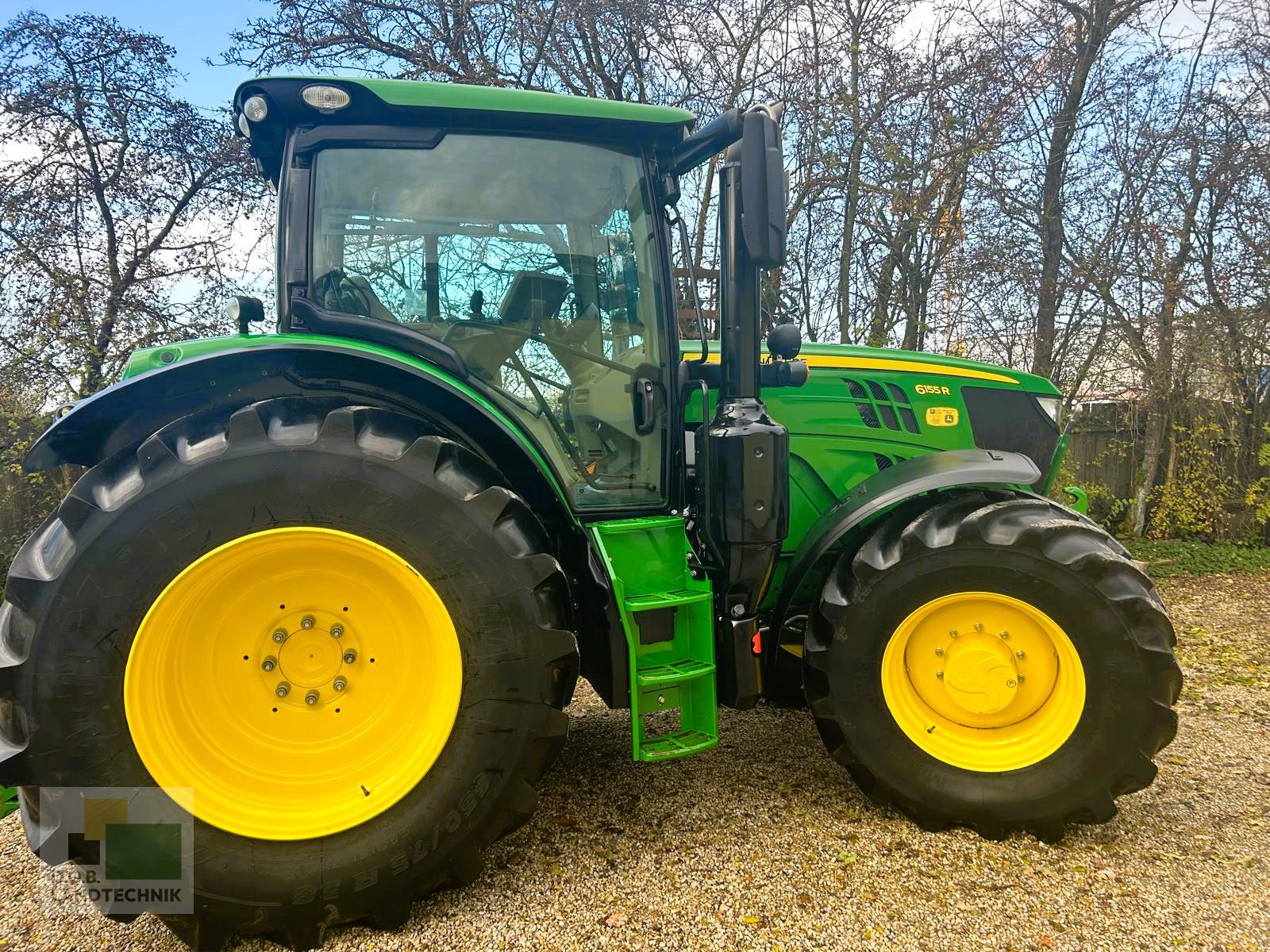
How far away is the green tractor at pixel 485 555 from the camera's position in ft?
6.78

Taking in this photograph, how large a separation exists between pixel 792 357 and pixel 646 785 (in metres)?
1.69

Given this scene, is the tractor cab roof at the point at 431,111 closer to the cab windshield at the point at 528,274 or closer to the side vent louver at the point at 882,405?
the cab windshield at the point at 528,274

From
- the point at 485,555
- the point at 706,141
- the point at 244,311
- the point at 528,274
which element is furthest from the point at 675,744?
the point at 244,311

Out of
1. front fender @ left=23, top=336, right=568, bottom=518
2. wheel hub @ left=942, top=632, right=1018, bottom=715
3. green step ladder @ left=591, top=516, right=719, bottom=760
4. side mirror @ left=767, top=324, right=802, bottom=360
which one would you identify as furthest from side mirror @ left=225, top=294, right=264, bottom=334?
wheel hub @ left=942, top=632, right=1018, bottom=715

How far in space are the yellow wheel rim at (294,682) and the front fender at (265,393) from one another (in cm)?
52

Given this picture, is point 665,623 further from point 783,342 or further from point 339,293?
point 339,293

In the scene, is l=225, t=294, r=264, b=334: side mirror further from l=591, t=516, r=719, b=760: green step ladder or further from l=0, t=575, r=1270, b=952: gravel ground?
l=0, t=575, r=1270, b=952: gravel ground

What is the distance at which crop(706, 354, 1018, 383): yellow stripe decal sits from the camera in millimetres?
3230

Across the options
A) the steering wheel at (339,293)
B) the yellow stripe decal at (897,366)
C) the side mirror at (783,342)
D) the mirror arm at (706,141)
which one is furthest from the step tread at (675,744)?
the mirror arm at (706,141)

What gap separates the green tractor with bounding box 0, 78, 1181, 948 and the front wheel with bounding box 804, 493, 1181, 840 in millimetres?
10

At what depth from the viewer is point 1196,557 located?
317 inches

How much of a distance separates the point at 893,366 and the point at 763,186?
1226 millimetres

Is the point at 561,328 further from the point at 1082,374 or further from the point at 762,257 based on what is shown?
the point at 1082,374

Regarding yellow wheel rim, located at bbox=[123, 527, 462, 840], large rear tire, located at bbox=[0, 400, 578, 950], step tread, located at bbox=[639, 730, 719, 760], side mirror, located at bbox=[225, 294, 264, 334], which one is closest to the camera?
large rear tire, located at bbox=[0, 400, 578, 950]
